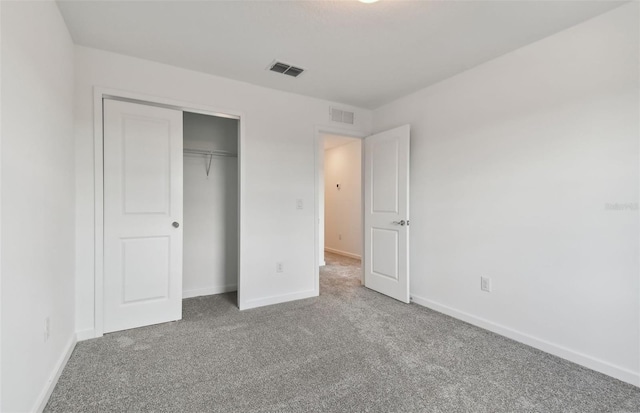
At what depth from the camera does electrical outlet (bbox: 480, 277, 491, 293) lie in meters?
2.61

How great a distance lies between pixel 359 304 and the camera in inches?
128

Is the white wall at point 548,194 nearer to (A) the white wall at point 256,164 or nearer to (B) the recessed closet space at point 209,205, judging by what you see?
(A) the white wall at point 256,164

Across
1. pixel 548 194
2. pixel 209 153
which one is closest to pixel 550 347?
pixel 548 194

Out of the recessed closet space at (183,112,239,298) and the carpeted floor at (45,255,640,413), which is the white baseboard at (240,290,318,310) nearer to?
the carpeted floor at (45,255,640,413)

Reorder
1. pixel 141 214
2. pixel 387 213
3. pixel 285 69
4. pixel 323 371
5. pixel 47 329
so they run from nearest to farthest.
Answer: pixel 47 329, pixel 323 371, pixel 141 214, pixel 285 69, pixel 387 213

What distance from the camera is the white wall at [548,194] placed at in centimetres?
190

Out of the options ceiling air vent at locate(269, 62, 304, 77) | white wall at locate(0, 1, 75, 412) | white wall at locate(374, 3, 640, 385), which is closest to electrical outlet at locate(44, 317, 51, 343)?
white wall at locate(0, 1, 75, 412)

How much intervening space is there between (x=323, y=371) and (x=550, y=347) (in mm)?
1734

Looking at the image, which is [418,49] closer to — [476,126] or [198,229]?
[476,126]

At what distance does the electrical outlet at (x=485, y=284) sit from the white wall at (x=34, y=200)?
313 centimetres

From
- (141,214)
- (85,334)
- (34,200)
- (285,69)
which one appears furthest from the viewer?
(285,69)

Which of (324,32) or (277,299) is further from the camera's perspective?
(277,299)

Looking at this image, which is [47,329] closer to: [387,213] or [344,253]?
[387,213]

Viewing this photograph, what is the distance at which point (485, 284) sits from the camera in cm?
264
